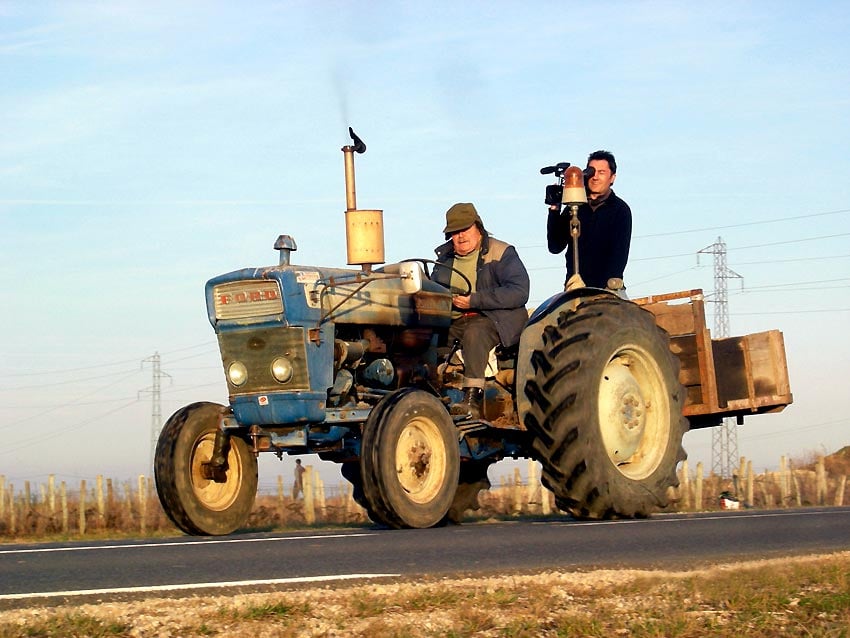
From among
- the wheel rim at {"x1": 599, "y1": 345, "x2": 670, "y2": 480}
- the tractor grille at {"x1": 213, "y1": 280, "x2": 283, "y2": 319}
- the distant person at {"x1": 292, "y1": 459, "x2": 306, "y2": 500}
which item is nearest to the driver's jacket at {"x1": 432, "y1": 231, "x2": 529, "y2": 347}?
the wheel rim at {"x1": 599, "y1": 345, "x2": 670, "y2": 480}

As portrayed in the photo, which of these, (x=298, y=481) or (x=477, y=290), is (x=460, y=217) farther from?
(x=298, y=481)

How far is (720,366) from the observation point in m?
11.8

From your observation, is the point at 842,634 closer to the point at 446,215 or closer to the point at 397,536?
the point at 397,536

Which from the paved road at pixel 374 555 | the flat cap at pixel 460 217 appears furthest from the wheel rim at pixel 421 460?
the flat cap at pixel 460 217

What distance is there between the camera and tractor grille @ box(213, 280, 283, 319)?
1012 centimetres

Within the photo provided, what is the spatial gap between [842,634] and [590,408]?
5.11 metres

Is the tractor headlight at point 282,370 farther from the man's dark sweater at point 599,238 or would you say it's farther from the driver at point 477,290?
the man's dark sweater at point 599,238

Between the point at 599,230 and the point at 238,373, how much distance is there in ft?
11.4

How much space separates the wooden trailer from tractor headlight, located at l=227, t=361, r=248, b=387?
150 inches

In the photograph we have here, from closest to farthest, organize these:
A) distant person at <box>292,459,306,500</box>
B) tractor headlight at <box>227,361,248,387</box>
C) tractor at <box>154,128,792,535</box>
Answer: tractor at <box>154,128,792,535</box> → tractor headlight at <box>227,361,248,387</box> → distant person at <box>292,459,306,500</box>

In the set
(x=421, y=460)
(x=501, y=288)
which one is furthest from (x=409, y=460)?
(x=501, y=288)

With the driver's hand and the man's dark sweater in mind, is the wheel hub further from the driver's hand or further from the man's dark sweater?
the driver's hand

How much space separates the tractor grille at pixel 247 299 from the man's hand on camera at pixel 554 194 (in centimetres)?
279

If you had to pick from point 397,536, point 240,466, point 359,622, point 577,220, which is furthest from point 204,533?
point 359,622
